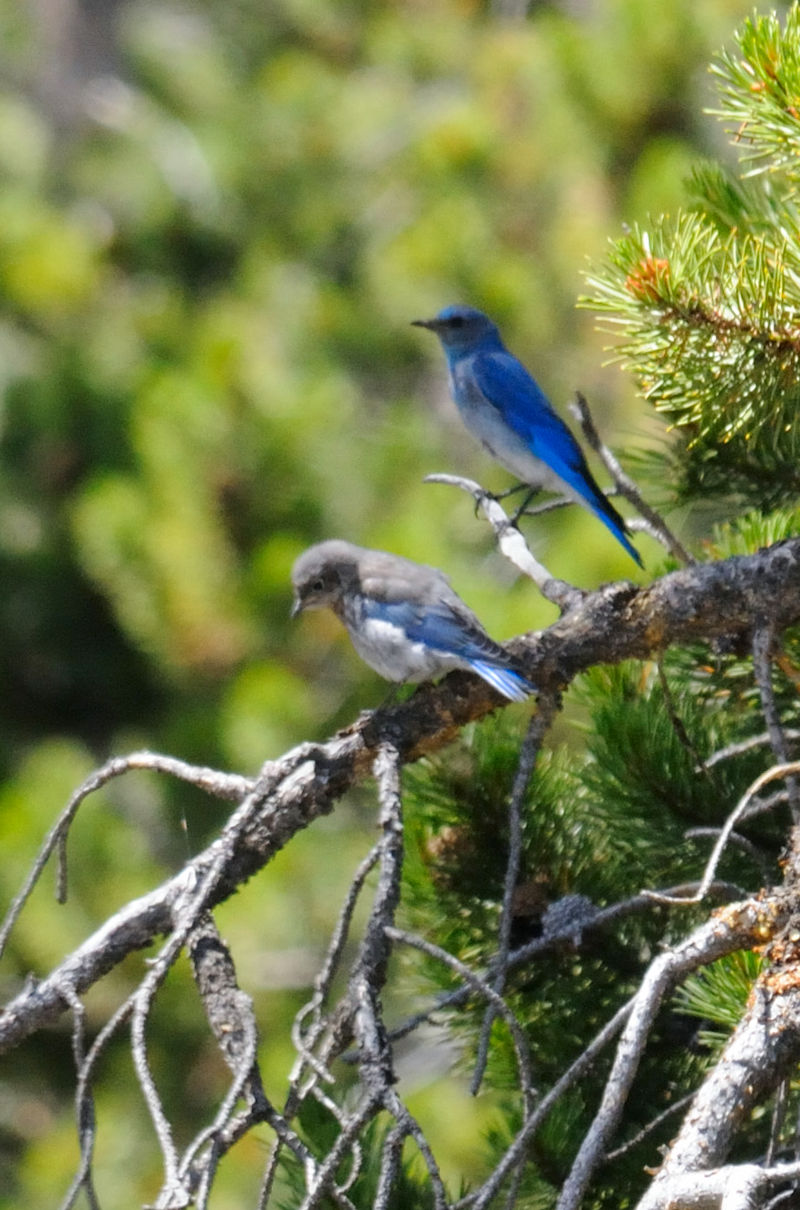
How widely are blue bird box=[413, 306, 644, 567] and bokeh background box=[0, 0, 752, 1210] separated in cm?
56

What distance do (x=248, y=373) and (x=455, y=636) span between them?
4.27m

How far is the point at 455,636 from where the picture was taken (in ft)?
9.84

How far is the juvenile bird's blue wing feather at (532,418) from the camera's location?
14.5ft

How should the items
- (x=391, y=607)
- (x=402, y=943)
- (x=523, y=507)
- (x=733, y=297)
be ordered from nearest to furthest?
(x=402, y=943)
(x=733, y=297)
(x=391, y=607)
(x=523, y=507)

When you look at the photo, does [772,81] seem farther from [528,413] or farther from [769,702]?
[528,413]

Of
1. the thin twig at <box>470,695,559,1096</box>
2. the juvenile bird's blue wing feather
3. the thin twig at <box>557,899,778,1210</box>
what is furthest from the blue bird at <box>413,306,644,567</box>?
the thin twig at <box>557,899,778,1210</box>

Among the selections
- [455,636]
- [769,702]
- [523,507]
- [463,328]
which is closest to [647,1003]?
[769,702]

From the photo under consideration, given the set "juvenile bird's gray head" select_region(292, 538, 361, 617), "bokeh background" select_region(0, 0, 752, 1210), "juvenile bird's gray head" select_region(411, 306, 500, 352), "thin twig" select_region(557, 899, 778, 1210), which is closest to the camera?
"thin twig" select_region(557, 899, 778, 1210)

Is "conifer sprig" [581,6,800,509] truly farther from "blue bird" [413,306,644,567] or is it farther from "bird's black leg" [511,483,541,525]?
"blue bird" [413,306,644,567]

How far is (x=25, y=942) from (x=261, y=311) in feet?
12.6

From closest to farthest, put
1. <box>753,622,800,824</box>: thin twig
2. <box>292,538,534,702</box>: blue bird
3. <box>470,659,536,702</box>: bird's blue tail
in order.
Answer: <box>753,622,800,824</box>: thin twig
<box>470,659,536,702</box>: bird's blue tail
<box>292,538,534,702</box>: blue bird

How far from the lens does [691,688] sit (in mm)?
2430

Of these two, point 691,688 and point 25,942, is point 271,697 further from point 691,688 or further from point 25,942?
point 691,688

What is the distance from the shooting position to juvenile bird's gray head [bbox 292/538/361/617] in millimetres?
3607
